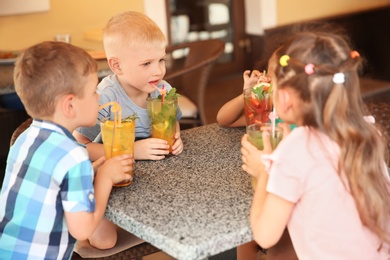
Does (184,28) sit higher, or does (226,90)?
(184,28)

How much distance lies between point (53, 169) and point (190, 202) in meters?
0.31

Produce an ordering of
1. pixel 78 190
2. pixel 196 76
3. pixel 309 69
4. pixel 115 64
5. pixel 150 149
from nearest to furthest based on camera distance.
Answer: pixel 309 69, pixel 78 190, pixel 150 149, pixel 115 64, pixel 196 76

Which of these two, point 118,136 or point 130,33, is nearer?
point 118,136

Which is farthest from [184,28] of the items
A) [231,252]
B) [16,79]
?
[16,79]

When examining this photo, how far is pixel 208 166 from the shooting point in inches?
66.8

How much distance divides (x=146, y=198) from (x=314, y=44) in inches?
20.2

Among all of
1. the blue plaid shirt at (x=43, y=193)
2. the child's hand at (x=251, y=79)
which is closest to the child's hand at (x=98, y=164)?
the blue plaid shirt at (x=43, y=193)

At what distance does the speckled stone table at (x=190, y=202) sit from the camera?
4.27 feet

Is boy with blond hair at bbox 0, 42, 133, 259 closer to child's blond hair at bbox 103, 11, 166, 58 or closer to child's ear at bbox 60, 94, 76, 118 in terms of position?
child's ear at bbox 60, 94, 76, 118

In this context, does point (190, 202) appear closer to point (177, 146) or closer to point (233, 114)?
point (177, 146)

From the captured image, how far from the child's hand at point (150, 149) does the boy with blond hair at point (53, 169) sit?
0.20 metres

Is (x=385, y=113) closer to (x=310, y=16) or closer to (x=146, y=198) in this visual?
(x=146, y=198)

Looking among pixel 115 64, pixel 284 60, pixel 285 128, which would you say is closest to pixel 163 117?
pixel 115 64

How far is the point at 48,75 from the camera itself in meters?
1.49
